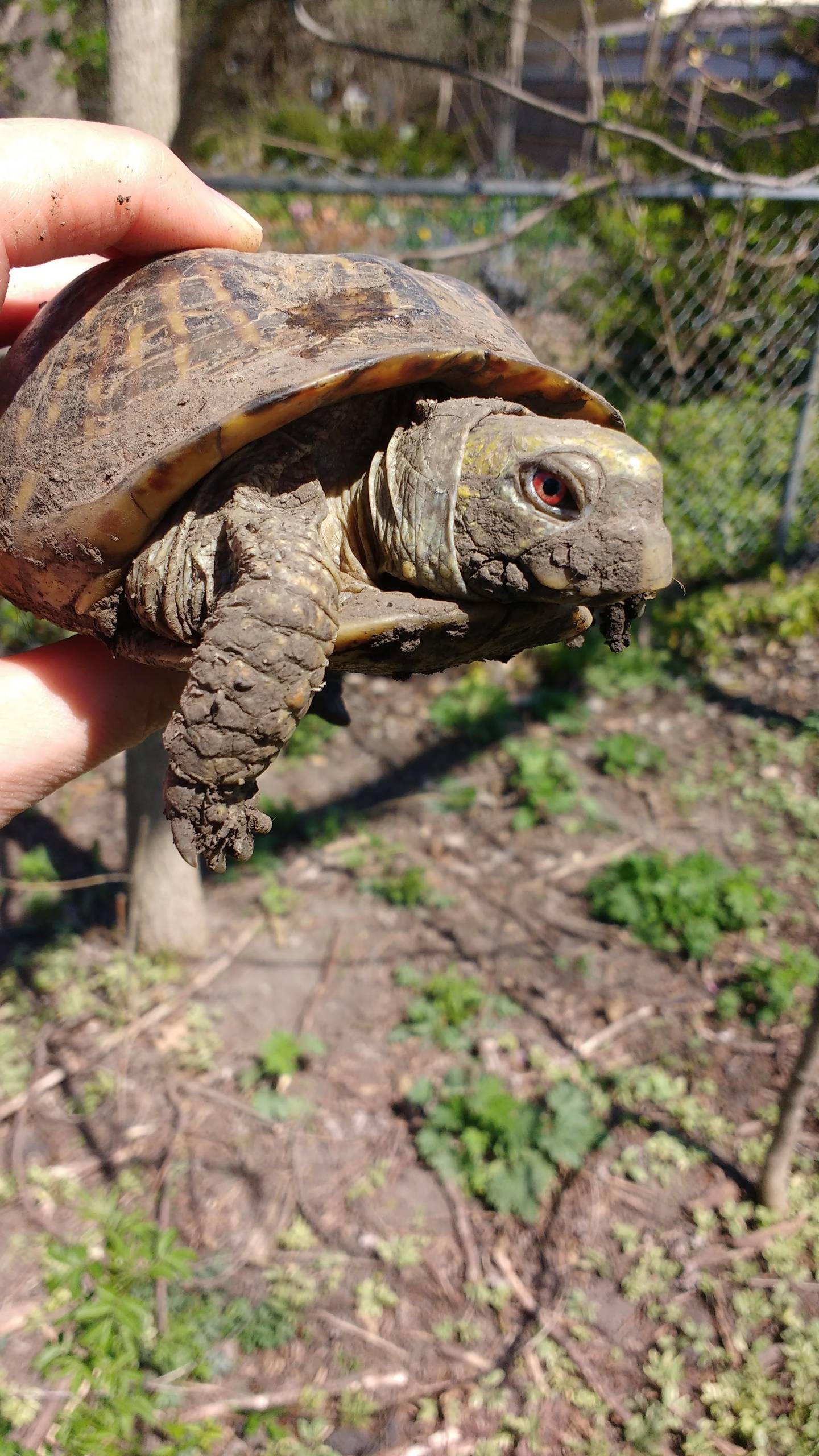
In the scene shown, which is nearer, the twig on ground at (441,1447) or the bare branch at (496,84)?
the twig on ground at (441,1447)

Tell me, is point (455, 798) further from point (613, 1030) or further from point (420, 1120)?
point (420, 1120)

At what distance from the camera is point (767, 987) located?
310 centimetres

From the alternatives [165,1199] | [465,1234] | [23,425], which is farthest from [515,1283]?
[23,425]

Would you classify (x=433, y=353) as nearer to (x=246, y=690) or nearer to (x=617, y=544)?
(x=617, y=544)

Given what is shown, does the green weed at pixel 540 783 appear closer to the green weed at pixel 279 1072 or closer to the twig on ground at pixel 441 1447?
the green weed at pixel 279 1072

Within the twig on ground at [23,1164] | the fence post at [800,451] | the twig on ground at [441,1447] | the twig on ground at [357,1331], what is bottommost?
the twig on ground at [23,1164]

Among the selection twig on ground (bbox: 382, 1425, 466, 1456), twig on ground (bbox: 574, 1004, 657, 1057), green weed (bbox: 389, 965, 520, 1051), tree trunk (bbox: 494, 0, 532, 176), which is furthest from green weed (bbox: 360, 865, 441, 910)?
tree trunk (bbox: 494, 0, 532, 176)

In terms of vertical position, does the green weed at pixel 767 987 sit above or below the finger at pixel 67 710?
below

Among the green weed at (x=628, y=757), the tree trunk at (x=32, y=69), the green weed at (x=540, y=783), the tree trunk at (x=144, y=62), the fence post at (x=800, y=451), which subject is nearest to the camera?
the tree trunk at (x=144, y=62)

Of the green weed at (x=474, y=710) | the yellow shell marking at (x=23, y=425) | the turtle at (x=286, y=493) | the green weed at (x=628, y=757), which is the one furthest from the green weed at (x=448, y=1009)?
the yellow shell marking at (x=23, y=425)

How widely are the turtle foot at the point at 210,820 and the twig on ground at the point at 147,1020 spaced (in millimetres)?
1902

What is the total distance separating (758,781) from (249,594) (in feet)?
11.4

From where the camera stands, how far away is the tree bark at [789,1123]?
2303mm

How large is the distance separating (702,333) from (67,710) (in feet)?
15.0
